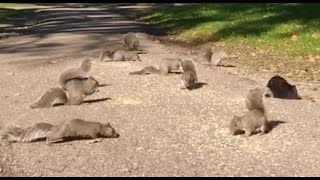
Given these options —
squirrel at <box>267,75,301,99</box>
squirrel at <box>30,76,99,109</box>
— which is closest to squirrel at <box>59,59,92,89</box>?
squirrel at <box>30,76,99,109</box>

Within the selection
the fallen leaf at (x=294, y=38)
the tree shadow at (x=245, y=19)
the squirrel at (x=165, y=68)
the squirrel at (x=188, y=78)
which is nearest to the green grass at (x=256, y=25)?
the tree shadow at (x=245, y=19)

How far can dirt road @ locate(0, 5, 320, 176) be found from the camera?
20.0 ft

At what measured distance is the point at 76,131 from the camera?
6949mm

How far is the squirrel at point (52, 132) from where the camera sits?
6.92 meters

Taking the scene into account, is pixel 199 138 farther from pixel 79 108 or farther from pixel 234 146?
pixel 79 108

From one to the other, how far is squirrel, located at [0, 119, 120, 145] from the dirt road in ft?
0.32

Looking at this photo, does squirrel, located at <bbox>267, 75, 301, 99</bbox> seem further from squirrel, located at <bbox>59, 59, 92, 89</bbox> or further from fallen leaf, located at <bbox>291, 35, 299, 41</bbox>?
fallen leaf, located at <bbox>291, 35, 299, 41</bbox>

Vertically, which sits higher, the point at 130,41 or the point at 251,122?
the point at 130,41

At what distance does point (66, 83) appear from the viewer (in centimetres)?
952

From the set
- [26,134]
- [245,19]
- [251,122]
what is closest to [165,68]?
[251,122]

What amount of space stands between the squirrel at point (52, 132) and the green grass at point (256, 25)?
31.0 ft

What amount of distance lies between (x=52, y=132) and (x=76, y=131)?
0.93ft

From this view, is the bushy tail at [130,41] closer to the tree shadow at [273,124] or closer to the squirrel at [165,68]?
the squirrel at [165,68]

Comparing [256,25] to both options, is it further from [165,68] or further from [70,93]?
[70,93]
